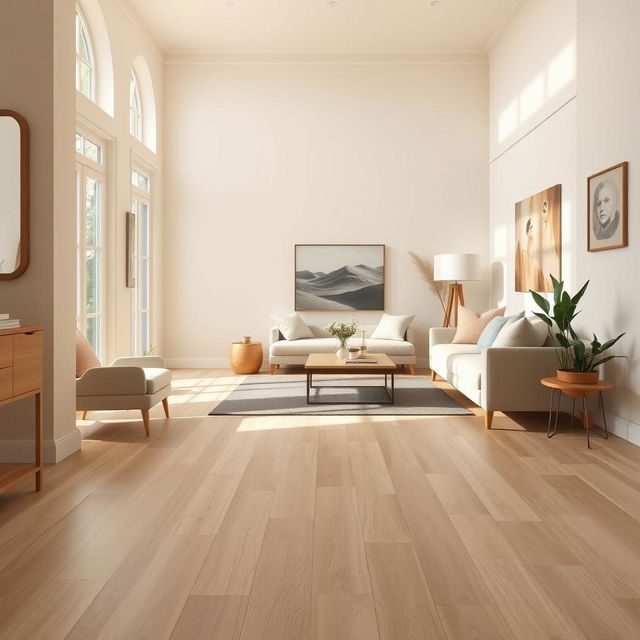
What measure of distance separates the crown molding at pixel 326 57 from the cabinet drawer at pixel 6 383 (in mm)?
6624

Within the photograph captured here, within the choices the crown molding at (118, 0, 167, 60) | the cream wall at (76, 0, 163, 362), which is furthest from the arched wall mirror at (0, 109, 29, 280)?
the crown molding at (118, 0, 167, 60)

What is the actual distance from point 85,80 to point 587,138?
4643 mm

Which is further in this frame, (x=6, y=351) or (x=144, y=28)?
(x=144, y=28)

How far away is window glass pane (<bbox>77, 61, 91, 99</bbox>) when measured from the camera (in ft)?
20.0

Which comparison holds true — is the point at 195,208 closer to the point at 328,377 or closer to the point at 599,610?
the point at 328,377

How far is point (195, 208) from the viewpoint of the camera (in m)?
8.59

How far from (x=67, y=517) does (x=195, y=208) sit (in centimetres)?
630

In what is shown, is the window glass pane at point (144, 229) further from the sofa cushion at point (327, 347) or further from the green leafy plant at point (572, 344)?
the green leafy plant at point (572, 344)

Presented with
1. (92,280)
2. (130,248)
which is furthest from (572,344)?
(130,248)

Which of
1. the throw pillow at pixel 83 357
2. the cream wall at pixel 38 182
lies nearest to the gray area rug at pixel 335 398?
the throw pillow at pixel 83 357

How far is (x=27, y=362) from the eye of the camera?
10.5 feet

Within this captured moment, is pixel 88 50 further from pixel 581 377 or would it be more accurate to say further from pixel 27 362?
pixel 581 377

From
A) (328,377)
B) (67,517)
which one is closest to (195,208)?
(328,377)

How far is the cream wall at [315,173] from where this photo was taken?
8531 mm
